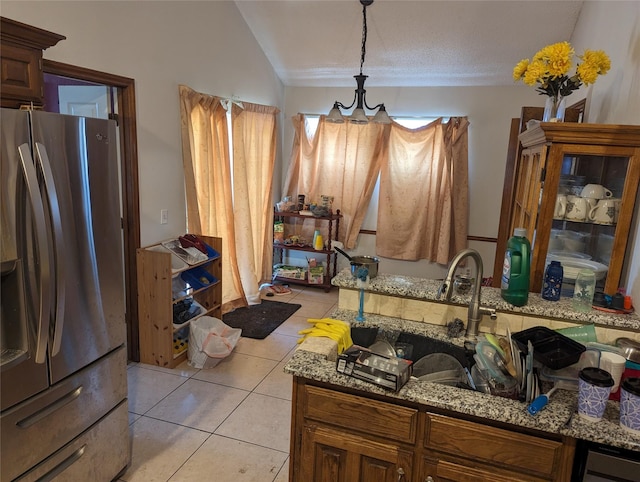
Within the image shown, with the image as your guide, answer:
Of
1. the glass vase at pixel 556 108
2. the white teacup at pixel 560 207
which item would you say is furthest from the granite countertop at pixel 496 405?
the glass vase at pixel 556 108

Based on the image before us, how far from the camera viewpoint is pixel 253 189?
15.2 ft

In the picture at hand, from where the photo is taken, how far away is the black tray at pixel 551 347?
1.44 m

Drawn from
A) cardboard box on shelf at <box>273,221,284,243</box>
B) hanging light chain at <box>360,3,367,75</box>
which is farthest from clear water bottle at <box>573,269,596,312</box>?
cardboard box on shelf at <box>273,221,284,243</box>

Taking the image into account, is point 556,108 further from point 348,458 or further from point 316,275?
point 316,275

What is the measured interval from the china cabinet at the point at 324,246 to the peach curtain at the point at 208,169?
3.59ft

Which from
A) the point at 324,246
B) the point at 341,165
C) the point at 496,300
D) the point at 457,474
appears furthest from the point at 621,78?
the point at 324,246

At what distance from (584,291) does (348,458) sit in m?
1.17

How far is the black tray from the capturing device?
1.44 metres

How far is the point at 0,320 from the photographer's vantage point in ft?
5.00

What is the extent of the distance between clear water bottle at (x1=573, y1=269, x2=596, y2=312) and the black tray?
270mm

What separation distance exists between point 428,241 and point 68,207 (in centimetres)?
394

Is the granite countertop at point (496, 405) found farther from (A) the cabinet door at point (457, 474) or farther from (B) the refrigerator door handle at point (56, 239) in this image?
(B) the refrigerator door handle at point (56, 239)

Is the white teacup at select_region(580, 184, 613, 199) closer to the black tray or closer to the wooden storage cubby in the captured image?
the black tray

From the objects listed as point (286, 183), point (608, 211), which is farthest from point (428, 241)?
point (608, 211)
